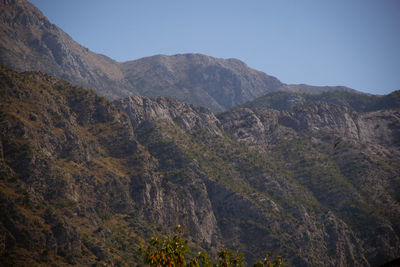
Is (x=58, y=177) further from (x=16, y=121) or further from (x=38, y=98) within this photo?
(x=38, y=98)

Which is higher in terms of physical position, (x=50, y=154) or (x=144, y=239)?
(x=50, y=154)

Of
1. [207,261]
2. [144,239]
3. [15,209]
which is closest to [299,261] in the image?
[144,239]

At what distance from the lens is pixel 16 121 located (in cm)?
16775

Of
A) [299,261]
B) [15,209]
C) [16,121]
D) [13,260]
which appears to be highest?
[16,121]

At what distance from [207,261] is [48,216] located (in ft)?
378

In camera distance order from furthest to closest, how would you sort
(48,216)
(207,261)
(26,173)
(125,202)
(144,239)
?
(125,202) < (144,239) < (26,173) < (48,216) < (207,261)

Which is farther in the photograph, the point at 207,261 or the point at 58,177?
the point at 58,177

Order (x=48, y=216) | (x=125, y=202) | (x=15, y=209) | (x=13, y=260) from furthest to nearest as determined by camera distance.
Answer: (x=125, y=202)
(x=48, y=216)
(x=15, y=209)
(x=13, y=260)

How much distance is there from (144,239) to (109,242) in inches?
867

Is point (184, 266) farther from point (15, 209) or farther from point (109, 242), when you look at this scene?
point (109, 242)

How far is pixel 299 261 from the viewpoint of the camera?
198m

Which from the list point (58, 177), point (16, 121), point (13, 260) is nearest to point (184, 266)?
point (13, 260)

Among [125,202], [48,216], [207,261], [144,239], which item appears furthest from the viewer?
[125,202]

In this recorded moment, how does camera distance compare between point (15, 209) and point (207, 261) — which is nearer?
point (207, 261)
